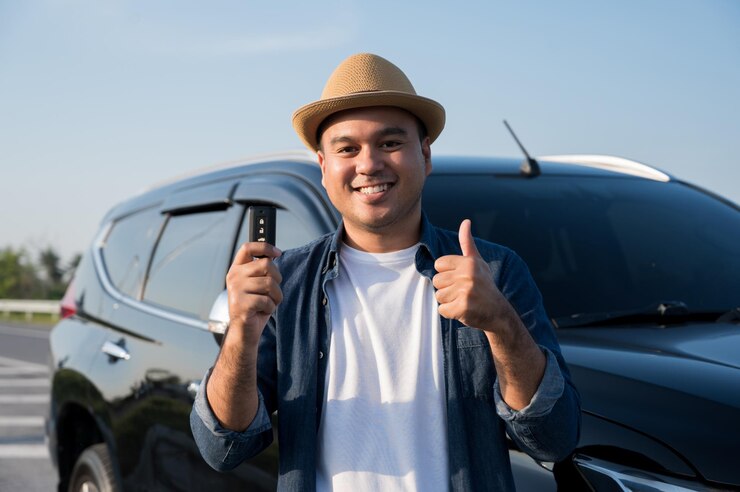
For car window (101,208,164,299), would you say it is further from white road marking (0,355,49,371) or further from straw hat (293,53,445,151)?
white road marking (0,355,49,371)

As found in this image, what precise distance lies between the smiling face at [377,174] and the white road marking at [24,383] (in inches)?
427

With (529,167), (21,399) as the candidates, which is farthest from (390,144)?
(21,399)

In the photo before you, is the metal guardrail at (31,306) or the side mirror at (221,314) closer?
the side mirror at (221,314)

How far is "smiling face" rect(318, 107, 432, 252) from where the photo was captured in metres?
2.16

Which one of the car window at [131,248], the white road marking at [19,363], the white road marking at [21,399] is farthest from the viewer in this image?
the white road marking at [19,363]

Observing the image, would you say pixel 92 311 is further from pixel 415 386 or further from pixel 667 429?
pixel 667 429

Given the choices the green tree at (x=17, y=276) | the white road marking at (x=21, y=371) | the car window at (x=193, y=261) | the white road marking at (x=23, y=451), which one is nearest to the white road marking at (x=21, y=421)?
the white road marking at (x=23, y=451)

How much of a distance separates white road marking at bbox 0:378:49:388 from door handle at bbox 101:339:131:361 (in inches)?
333

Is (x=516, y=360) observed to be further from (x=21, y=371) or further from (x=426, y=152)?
(x=21, y=371)

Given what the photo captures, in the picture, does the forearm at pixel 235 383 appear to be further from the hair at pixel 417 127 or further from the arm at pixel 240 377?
the hair at pixel 417 127

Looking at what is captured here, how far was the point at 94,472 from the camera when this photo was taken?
407cm

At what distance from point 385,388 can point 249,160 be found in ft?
7.14

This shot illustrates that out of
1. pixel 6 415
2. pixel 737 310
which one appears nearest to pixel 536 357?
pixel 737 310

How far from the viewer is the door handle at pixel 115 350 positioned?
4023mm
